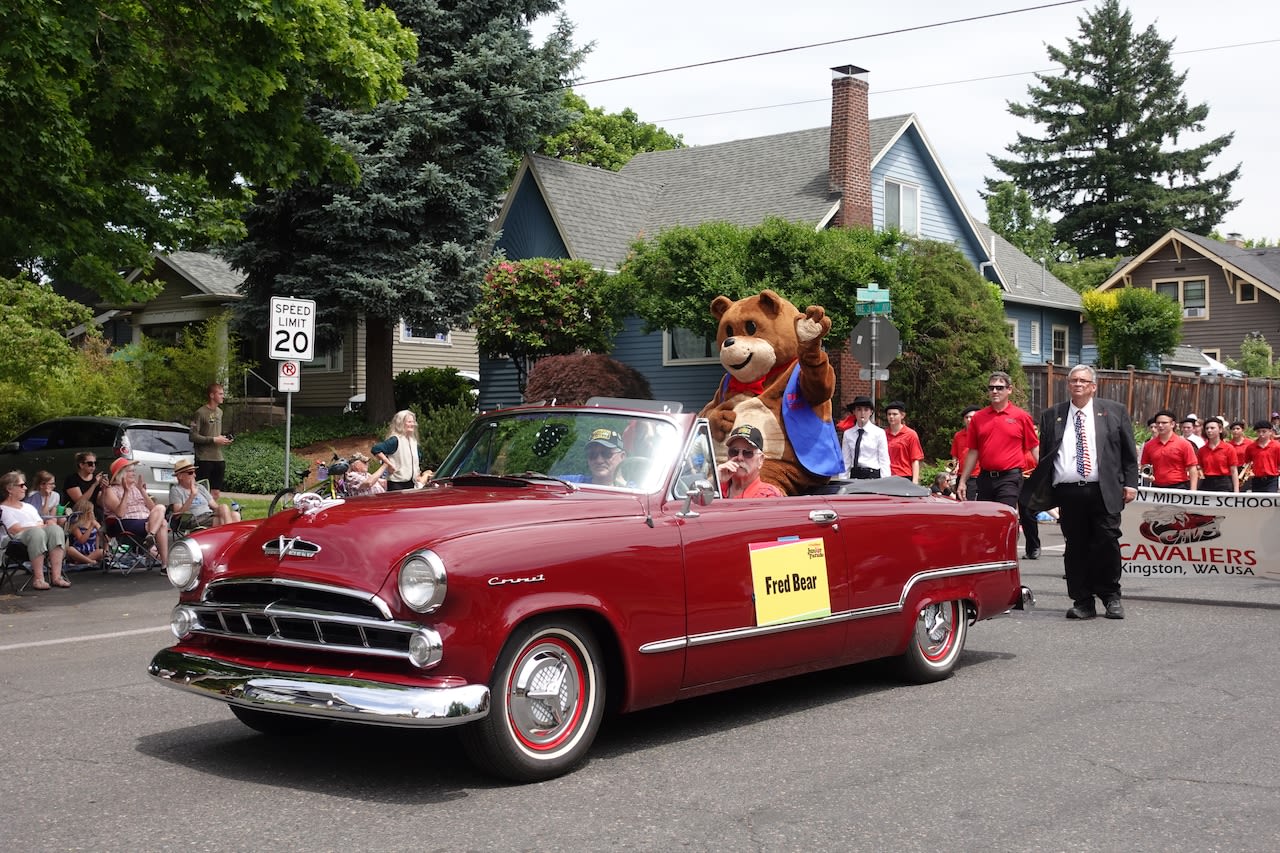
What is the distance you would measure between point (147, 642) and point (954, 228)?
28.8 m

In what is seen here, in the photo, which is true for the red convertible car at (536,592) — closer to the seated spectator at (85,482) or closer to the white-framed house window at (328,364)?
the seated spectator at (85,482)

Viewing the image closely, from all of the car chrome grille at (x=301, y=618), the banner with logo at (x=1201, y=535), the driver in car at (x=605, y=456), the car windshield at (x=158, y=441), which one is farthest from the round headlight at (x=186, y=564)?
the car windshield at (x=158, y=441)

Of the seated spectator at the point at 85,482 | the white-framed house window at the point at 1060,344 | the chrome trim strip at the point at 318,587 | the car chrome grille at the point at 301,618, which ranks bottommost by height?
the car chrome grille at the point at 301,618

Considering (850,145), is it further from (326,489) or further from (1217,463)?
(326,489)

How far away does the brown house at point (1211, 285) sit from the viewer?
5450 centimetres

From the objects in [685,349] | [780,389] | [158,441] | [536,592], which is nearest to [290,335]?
[158,441]

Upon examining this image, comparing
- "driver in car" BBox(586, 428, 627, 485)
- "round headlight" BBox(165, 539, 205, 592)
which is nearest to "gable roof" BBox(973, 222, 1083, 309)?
"driver in car" BBox(586, 428, 627, 485)

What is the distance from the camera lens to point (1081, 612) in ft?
34.2

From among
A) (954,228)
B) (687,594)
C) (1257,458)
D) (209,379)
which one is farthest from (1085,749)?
(954,228)

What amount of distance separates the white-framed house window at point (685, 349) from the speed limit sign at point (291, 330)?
14.6 m

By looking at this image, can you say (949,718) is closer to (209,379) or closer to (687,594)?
(687,594)

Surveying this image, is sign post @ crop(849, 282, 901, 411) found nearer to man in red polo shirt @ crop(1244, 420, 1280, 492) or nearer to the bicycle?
man in red polo shirt @ crop(1244, 420, 1280, 492)

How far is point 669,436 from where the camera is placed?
6.58 metres

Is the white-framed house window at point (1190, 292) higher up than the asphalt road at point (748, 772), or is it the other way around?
the white-framed house window at point (1190, 292)
